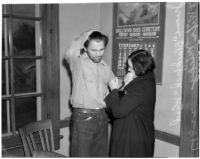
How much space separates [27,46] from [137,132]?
4.13 feet

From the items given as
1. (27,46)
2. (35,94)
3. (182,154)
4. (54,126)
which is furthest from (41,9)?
(182,154)

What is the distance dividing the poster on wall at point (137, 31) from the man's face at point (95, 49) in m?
0.55

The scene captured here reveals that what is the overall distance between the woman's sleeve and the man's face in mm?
388

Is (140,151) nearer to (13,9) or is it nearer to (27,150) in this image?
(27,150)

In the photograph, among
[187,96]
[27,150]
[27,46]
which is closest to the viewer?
[27,150]

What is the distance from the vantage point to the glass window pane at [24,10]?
2.29 meters

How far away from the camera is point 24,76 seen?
2438 millimetres

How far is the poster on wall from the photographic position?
2266 mm

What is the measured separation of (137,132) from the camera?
1.84 m

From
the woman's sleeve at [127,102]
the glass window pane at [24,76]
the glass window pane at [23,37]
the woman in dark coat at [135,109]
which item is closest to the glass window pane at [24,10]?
the glass window pane at [23,37]

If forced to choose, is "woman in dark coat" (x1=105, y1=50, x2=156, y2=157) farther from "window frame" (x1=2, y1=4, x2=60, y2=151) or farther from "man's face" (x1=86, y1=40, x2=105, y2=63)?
"window frame" (x1=2, y1=4, x2=60, y2=151)

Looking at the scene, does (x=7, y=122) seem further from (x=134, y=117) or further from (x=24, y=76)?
(x=134, y=117)

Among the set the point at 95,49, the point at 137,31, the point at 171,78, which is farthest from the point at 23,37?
the point at 171,78

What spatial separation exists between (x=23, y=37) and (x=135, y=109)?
1223 mm
